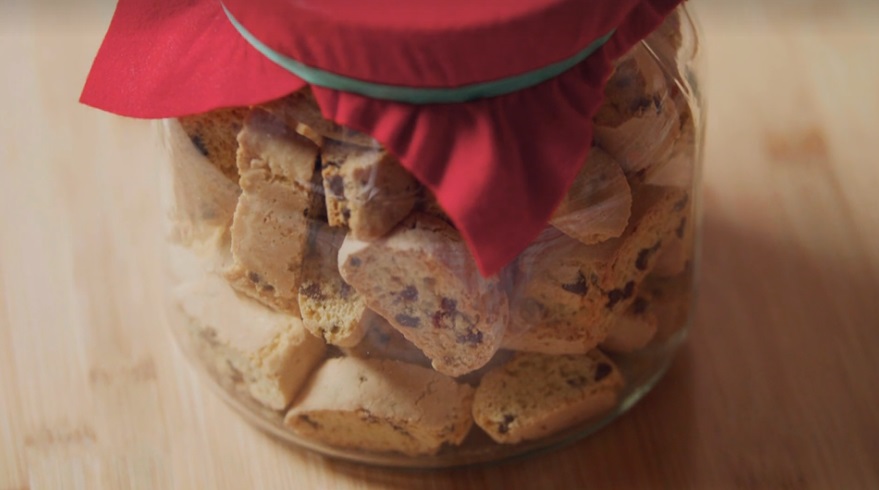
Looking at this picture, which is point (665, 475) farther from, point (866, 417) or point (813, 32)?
point (813, 32)

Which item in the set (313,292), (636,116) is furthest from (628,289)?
(313,292)

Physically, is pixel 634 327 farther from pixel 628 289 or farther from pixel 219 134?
pixel 219 134

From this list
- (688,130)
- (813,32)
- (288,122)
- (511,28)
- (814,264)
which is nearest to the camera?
(511,28)

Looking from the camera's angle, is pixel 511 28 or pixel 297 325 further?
pixel 297 325

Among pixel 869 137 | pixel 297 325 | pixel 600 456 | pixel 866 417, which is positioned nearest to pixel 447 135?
pixel 297 325

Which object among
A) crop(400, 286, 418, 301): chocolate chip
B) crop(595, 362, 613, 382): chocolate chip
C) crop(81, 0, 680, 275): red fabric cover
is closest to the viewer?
crop(81, 0, 680, 275): red fabric cover

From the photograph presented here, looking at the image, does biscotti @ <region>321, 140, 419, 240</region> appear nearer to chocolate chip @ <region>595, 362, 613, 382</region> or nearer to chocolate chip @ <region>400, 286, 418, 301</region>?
chocolate chip @ <region>400, 286, 418, 301</region>

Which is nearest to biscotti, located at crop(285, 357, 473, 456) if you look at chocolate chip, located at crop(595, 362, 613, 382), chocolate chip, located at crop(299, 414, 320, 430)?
chocolate chip, located at crop(299, 414, 320, 430)
